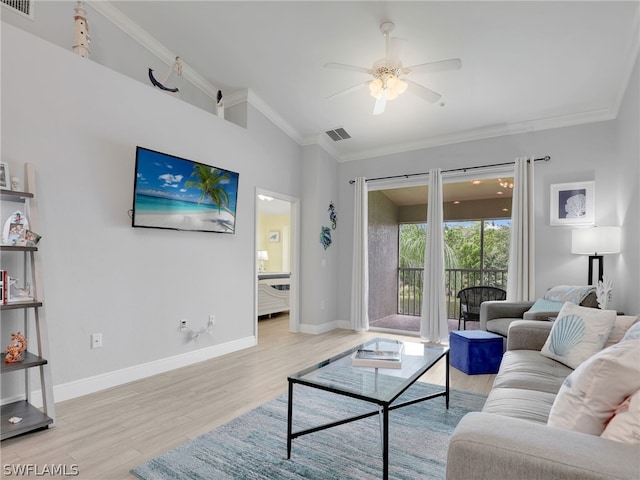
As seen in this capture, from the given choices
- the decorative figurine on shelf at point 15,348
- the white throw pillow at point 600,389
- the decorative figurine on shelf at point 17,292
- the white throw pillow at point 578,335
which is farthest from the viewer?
the decorative figurine on shelf at point 17,292

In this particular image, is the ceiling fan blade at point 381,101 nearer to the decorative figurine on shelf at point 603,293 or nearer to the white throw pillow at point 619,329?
the white throw pillow at point 619,329

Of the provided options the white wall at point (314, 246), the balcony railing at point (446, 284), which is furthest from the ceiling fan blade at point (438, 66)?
the balcony railing at point (446, 284)

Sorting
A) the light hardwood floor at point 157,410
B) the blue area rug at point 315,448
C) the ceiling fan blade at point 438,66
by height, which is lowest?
the light hardwood floor at point 157,410

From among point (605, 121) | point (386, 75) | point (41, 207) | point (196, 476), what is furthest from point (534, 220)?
point (41, 207)

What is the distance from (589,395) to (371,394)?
0.94m

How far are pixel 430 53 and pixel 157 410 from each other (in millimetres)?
3803

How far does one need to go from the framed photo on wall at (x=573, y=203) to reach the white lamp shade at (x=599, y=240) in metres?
0.62

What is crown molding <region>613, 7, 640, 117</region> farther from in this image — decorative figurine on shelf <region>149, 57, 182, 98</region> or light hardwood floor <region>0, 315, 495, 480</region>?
decorative figurine on shelf <region>149, 57, 182, 98</region>

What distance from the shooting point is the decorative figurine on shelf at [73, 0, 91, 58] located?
3004 millimetres

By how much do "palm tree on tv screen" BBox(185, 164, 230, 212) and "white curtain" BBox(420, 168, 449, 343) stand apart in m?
2.73

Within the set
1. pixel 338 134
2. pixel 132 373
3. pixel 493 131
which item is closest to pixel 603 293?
pixel 493 131

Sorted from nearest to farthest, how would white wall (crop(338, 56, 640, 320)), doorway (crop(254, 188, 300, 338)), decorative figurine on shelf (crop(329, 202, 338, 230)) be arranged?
white wall (crop(338, 56, 640, 320)) → doorway (crop(254, 188, 300, 338)) → decorative figurine on shelf (crop(329, 202, 338, 230))

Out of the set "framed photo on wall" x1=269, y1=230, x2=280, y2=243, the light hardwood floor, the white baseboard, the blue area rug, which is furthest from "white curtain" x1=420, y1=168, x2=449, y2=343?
"framed photo on wall" x1=269, y1=230, x2=280, y2=243

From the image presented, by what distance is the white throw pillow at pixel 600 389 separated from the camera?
1109 millimetres
